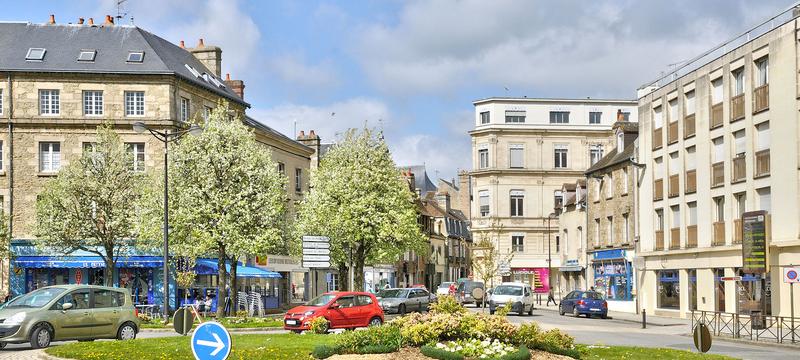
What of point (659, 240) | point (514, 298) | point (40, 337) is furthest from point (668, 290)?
point (40, 337)

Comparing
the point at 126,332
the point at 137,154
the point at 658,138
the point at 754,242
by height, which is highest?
the point at 658,138

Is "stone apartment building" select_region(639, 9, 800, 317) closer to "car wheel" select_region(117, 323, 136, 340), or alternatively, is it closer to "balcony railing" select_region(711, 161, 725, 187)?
Answer: "balcony railing" select_region(711, 161, 725, 187)

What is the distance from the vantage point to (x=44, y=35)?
51812mm

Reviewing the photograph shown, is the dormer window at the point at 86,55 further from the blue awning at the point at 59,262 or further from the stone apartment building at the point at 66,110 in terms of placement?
the blue awning at the point at 59,262

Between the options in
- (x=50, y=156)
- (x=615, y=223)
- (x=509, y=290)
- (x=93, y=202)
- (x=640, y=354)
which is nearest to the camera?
(x=640, y=354)

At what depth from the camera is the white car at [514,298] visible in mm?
48594

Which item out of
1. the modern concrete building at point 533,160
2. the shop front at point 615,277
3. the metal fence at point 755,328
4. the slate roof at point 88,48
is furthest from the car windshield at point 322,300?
the modern concrete building at point 533,160

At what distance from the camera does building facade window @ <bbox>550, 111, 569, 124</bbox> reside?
84.5 metres

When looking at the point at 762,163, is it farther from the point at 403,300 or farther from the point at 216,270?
the point at 216,270

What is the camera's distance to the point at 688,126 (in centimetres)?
4338

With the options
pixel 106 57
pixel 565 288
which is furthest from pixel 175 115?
pixel 565 288

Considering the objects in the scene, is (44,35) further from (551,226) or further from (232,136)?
(551,226)

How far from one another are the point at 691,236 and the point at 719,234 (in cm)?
314

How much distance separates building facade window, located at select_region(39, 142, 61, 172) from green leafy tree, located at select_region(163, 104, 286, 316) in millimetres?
9284
